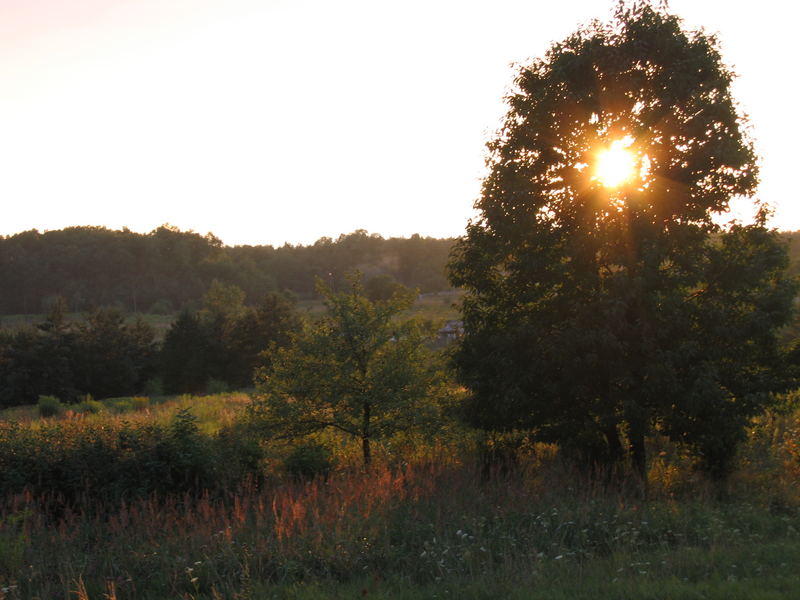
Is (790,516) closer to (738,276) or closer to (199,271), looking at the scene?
(738,276)

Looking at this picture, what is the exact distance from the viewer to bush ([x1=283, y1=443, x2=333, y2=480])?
40.1 ft

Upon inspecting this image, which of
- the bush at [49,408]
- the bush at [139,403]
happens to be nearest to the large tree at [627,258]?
the bush at [139,403]

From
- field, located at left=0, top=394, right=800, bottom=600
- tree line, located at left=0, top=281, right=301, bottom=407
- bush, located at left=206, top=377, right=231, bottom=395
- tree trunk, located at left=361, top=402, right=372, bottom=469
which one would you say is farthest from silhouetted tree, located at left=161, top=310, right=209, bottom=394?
field, located at left=0, top=394, right=800, bottom=600

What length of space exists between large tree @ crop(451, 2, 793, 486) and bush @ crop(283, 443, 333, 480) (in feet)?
9.28

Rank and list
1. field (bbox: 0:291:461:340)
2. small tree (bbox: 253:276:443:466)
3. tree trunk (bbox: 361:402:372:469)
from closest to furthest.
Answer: tree trunk (bbox: 361:402:372:469) < small tree (bbox: 253:276:443:466) < field (bbox: 0:291:461:340)

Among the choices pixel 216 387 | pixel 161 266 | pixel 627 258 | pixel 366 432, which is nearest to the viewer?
pixel 627 258

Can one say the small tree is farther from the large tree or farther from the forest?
the large tree

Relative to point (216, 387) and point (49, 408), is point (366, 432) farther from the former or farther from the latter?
point (216, 387)

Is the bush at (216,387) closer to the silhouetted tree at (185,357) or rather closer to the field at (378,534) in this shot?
the silhouetted tree at (185,357)

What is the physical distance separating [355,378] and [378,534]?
25.6ft

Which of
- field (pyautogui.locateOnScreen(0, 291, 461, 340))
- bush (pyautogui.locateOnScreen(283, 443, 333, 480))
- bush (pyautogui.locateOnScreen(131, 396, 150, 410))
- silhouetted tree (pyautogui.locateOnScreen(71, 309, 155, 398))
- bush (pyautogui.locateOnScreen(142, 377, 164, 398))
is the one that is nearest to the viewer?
bush (pyautogui.locateOnScreen(283, 443, 333, 480))

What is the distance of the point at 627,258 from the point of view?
11.5 metres

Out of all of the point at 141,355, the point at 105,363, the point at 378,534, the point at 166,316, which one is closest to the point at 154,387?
the point at 141,355

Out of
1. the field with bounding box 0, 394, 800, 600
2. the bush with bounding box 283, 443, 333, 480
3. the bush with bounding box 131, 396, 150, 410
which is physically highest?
the field with bounding box 0, 394, 800, 600
